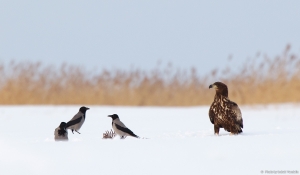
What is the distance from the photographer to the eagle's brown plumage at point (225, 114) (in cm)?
580

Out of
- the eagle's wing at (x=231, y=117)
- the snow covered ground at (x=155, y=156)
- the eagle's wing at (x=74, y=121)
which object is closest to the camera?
the snow covered ground at (x=155, y=156)

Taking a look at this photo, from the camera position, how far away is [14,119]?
9.87m

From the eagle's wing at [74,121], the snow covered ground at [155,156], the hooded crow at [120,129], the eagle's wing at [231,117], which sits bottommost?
the snow covered ground at [155,156]

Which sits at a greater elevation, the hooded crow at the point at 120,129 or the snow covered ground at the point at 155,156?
the hooded crow at the point at 120,129

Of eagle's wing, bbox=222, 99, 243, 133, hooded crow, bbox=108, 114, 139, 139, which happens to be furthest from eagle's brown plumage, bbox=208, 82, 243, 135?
hooded crow, bbox=108, 114, 139, 139

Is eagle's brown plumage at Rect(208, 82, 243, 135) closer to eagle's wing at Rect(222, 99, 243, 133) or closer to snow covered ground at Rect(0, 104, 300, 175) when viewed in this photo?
eagle's wing at Rect(222, 99, 243, 133)

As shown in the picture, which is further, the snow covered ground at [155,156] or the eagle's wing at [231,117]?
the eagle's wing at [231,117]

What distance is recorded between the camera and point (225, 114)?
582 cm

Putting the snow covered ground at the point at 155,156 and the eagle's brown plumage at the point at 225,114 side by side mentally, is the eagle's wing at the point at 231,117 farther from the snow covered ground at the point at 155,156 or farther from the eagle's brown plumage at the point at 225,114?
the snow covered ground at the point at 155,156

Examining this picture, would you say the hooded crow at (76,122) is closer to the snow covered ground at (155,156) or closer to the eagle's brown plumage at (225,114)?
the snow covered ground at (155,156)

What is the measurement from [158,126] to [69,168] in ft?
14.0

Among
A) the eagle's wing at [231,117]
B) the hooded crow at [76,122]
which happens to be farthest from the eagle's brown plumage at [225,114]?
the hooded crow at [76,122]

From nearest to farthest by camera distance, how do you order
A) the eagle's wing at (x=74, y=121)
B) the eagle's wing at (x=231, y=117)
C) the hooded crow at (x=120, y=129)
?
the hooded crow at (x=120, y=129) < the eagle's wing at (x=74, y=121) < the eagle's wing at (x=231, y=117)

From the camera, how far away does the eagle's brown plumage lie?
5805 millimetres
